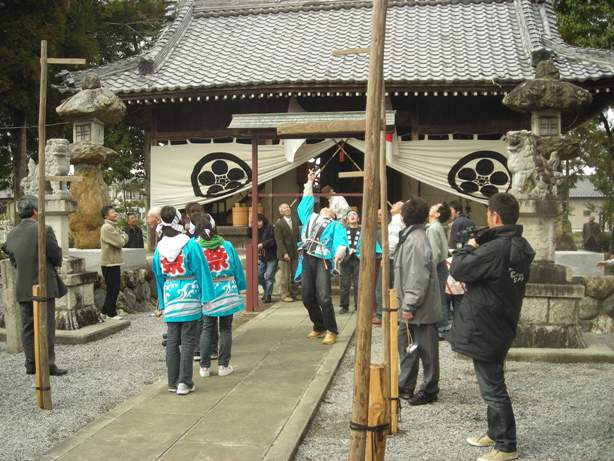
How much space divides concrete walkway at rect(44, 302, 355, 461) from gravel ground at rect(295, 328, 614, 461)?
20 centimetres

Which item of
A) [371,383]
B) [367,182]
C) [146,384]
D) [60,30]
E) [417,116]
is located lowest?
[146,384]

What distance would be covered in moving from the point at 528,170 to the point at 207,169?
7.21 meters

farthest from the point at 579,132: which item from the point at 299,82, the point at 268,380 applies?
the point at 268,380

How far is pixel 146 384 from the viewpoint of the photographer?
6.09 meters

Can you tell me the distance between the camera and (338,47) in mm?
14508

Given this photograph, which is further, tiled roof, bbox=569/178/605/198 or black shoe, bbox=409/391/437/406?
tiled roof, bbox=569/178/605/198

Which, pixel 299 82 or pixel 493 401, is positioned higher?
pixel 299 82

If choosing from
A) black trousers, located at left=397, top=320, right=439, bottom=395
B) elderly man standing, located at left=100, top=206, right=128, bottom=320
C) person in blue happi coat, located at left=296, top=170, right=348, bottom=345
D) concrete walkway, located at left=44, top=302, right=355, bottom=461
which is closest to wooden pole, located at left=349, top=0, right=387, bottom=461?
concrete walkway, located at left=44, top=302, right=355, bottom=461

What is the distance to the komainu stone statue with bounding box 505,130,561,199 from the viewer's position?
6.96 metres

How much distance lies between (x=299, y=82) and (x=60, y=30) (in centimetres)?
777

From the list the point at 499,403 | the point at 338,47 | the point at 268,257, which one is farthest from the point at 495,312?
the point at 338,47

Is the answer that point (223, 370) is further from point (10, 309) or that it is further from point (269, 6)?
point (269, 6)

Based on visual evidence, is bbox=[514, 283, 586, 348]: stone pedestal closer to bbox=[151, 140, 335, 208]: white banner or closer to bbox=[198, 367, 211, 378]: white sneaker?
bbox=[198, 367, 211, 378]: white sneaker

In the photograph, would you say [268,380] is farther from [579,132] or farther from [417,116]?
[579,132]
